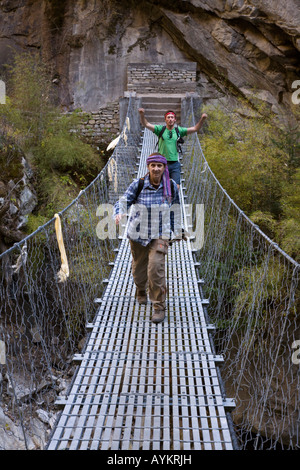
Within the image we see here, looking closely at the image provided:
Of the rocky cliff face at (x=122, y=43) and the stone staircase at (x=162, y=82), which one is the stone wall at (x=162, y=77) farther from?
the rocky cliff face at (x=122, y=43)

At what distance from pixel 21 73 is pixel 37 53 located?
1.22m

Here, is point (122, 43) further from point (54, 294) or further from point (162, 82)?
point (54, 294)

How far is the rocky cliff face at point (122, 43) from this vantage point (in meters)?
7.35

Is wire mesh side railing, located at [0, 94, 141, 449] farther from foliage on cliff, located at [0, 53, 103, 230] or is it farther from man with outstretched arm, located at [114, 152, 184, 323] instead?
man with outstretched arm, located at [114, 152, 184, 323]

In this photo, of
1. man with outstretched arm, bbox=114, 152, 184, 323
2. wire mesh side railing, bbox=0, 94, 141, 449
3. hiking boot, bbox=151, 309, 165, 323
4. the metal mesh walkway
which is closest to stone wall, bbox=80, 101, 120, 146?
wire mesh side railing, bbox=0, 94, 141, 449

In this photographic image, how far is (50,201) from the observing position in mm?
5746

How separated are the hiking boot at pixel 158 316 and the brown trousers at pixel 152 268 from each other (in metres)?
0.02

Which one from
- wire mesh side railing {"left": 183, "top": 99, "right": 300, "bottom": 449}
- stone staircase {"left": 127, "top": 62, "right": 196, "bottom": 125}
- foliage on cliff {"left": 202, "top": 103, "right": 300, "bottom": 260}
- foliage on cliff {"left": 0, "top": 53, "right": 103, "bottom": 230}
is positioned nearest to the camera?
wire mesh side railing {"left": 183, "top": 99, "right": 300, "bottom": 449}

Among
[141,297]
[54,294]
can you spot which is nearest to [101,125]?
[54,294]

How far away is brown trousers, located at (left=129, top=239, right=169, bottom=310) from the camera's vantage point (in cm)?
214

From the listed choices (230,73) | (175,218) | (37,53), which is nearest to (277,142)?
(230,73)

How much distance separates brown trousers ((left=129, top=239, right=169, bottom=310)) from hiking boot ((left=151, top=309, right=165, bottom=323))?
0.9 inches

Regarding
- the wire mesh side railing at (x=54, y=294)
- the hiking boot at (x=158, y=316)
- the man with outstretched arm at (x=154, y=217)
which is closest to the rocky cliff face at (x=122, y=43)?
the wire mesh side railing at (x=54, y=294)

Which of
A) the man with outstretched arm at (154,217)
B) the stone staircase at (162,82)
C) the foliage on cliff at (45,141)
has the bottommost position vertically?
the man with outstretched arm at (154,217)
